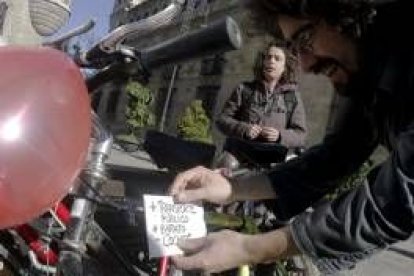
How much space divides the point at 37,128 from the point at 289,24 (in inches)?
27.2

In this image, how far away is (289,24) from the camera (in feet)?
5.24

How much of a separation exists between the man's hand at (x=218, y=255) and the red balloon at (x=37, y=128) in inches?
12.1

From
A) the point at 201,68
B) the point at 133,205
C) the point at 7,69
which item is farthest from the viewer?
the point at 201,68

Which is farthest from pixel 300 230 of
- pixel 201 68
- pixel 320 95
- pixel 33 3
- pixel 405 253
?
pixel 201 68

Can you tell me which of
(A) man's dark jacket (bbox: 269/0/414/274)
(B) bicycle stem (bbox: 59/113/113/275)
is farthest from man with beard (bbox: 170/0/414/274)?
(B) bicycle stem (bbox: 59/113/113/275)

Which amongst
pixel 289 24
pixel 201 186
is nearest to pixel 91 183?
pixel 201 186

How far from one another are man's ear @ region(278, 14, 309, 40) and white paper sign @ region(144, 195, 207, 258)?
50cm

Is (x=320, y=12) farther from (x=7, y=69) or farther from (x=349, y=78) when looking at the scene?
(x=7, y=69)

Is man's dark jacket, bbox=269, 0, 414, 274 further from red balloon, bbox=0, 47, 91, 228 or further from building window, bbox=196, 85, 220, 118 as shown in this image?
building window, bbox=196, 85, 220, 118

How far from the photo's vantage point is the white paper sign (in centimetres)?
156

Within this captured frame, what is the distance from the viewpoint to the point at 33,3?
267 inches

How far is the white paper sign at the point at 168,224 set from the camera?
156 cm

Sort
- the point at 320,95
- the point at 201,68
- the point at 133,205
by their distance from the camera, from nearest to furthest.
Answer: the point at 133,205 < the point at 320,95 < the point at 201,68

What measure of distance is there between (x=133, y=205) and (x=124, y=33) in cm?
68
